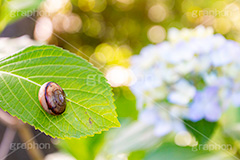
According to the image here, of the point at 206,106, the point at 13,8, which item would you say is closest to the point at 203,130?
the point at 206,106

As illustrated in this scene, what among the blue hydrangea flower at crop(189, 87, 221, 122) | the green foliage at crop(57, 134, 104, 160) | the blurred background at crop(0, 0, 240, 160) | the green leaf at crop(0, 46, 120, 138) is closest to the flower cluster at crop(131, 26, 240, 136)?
the blue hydrangea flower at crop(189, 87, 221, 122)

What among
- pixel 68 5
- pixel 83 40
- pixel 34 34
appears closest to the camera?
pixel 34 34

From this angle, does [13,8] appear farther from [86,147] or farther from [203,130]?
[203,130]

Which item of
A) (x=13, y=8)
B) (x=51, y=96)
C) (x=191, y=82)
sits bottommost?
(x=51, y=96)

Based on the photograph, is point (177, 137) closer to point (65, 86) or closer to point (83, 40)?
point (65, 86)

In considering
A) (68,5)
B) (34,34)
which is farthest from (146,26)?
(34,34)

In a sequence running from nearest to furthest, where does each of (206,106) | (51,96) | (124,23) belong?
(51,96) → (206,106) → (124,23)
